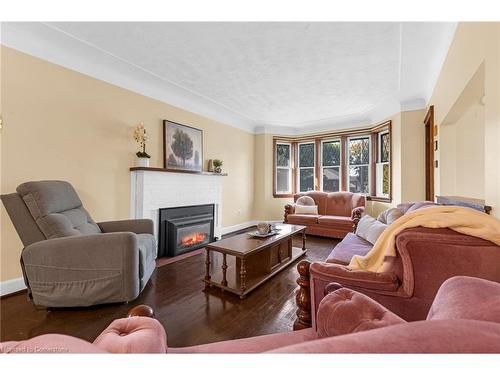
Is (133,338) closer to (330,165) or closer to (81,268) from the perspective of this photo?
(81,268)

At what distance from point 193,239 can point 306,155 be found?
12.5ft

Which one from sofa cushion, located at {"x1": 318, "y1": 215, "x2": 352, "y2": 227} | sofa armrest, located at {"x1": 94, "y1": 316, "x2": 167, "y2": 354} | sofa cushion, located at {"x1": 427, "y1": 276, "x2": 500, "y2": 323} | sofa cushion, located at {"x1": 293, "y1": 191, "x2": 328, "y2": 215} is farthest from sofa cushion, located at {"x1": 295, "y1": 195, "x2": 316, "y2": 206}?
sofa armrest, located at {"x1": 94, "y1": 316, "x2": 167, "y2": 354}

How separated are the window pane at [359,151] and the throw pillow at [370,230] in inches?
112

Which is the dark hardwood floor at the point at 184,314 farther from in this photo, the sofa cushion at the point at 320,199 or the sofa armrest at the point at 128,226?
the sofa cushion at the point at 320,199

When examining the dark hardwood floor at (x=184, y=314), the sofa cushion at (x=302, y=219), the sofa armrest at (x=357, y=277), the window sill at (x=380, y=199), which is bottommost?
the dark hardwood floor at (x=184, y=314)

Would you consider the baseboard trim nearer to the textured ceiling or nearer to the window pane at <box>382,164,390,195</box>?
the textured ceiling

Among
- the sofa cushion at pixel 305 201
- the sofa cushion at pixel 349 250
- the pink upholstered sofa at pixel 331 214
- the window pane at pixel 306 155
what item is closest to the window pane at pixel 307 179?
the window pane at pixel 306 155

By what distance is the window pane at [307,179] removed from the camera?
19.5 ft

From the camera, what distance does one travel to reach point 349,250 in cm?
219

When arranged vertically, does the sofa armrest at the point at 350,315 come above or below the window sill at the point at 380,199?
below

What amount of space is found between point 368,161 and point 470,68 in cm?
364

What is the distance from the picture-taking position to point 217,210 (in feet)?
14.5

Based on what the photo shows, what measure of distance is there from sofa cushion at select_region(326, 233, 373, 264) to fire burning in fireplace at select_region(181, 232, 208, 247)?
2302 mm
